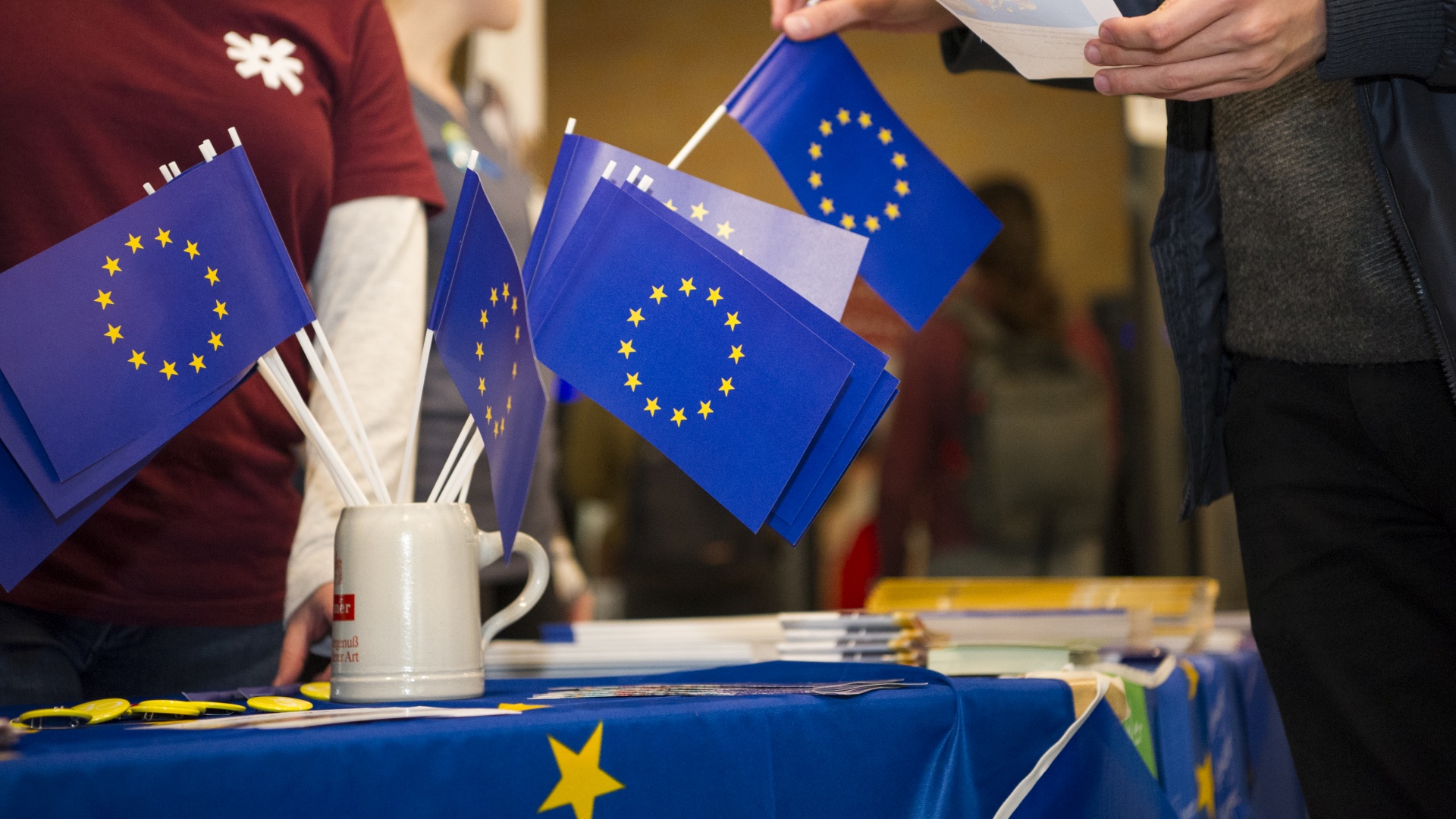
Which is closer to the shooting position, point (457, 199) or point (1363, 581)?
point (1363, 581)

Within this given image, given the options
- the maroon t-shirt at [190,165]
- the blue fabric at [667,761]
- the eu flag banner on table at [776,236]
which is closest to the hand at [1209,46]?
the eu flag banner on table at [776,236]

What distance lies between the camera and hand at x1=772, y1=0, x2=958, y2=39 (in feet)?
4.05

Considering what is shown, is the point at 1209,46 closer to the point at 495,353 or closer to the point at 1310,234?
the point at 1310,234

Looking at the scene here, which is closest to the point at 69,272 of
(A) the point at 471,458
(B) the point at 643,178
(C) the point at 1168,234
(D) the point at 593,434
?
(A) the point at 471,458

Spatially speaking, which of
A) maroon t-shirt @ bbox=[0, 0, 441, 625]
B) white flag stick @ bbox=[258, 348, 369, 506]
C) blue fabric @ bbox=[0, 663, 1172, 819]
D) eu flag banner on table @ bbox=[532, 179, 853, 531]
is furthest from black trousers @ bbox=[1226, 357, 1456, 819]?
maroon t-shirt @ bbox=[0, 0, 441, 625]

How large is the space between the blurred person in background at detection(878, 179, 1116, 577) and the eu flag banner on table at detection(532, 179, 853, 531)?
9.89 feet

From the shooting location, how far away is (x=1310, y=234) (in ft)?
3.44

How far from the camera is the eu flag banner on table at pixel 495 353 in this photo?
2.75ft

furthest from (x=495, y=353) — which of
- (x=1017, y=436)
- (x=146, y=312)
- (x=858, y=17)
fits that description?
(x=1017, y=436)

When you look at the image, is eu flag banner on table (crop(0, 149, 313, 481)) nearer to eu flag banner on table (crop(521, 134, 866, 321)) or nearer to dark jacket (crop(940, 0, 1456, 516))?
eu flag banner on table (crop(521, 134, 866, 321))

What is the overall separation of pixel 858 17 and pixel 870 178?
0.57 feet

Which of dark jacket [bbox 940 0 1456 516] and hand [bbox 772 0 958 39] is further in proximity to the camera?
hand [bbox 772 0 958 39]

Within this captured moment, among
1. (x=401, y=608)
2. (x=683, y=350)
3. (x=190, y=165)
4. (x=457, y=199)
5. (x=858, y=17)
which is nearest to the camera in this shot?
(x=401, y=608)

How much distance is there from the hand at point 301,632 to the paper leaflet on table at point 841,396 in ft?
1.33
